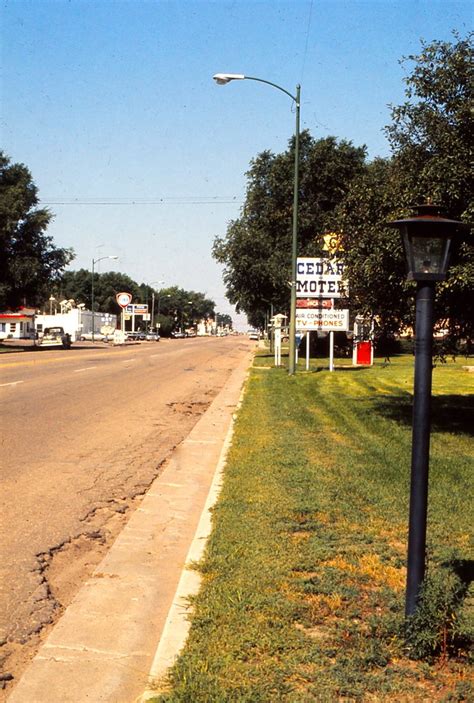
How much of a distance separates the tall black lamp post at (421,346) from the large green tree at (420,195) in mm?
5964

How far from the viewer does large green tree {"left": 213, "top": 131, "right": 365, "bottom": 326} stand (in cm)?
4428

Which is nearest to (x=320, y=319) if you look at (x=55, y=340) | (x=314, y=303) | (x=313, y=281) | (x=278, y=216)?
(x=314, y=303)

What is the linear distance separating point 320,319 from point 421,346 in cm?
2519

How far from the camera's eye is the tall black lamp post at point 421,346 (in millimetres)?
4039

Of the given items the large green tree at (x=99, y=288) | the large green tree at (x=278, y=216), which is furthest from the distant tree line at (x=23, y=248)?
the large green tree at (x=99, y=288)

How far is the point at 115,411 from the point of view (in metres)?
15.4

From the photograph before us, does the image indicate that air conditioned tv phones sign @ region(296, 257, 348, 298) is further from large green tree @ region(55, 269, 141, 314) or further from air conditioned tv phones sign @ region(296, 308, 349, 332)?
large green tree @ region(55, 269, 141, 314)

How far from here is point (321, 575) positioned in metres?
5.10

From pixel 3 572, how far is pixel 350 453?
18.4ft

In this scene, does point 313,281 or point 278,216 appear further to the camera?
point 278,216

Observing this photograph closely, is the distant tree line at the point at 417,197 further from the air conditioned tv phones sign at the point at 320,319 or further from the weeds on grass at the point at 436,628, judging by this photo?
the air conditioned tv phones sign at the point at 320,319

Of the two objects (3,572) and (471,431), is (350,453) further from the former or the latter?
(3,572)

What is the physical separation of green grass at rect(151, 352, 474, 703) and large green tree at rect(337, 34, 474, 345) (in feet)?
7.38

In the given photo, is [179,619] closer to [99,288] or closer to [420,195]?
[420,195]
